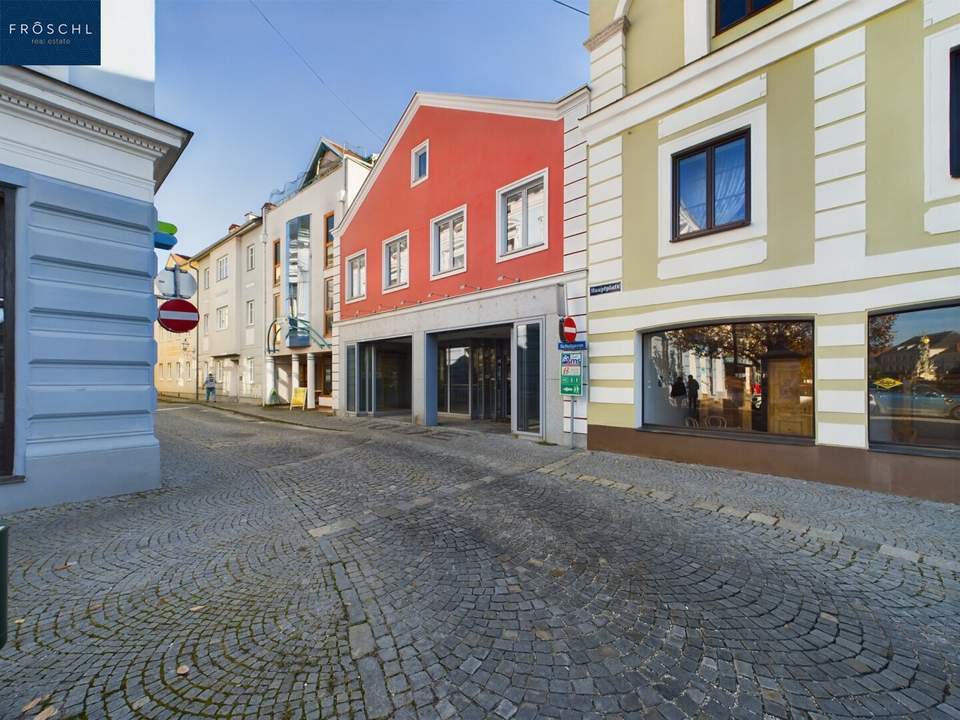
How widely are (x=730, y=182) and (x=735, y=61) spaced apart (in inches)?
77.5

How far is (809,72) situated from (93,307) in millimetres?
11048

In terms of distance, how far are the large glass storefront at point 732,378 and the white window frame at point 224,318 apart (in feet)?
89.1

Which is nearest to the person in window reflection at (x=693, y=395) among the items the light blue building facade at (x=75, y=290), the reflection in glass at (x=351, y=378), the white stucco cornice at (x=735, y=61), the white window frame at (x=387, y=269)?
the white stucco cornice at (x=735, y=61)

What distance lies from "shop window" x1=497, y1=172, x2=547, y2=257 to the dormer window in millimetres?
4090

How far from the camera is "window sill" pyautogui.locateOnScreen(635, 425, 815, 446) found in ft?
21.2

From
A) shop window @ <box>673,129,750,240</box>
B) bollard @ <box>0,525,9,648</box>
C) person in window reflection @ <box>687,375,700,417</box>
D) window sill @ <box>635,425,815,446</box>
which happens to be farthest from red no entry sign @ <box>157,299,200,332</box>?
person in window reflection @ <box>687,375,700,417</box>

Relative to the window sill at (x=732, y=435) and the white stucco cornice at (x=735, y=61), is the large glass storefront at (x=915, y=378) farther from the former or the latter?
the white stucco cornice at (x=735, y=61)

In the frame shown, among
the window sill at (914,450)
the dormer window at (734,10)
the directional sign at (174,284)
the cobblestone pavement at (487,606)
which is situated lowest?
the cobblestone pavement at (487,606)

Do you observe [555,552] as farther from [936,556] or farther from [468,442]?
[468,442]

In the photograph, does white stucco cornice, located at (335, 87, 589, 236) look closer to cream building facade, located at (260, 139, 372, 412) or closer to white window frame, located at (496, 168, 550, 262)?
white window frame, located at (496, 168, 550, 262)

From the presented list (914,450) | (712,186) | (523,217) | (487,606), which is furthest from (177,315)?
(914,450)

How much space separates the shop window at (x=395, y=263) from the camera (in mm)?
14141

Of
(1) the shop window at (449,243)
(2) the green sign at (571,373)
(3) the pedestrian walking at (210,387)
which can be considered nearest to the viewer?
(2) the green sign at (571,373)

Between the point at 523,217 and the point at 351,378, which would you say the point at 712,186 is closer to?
the point at 523,217
